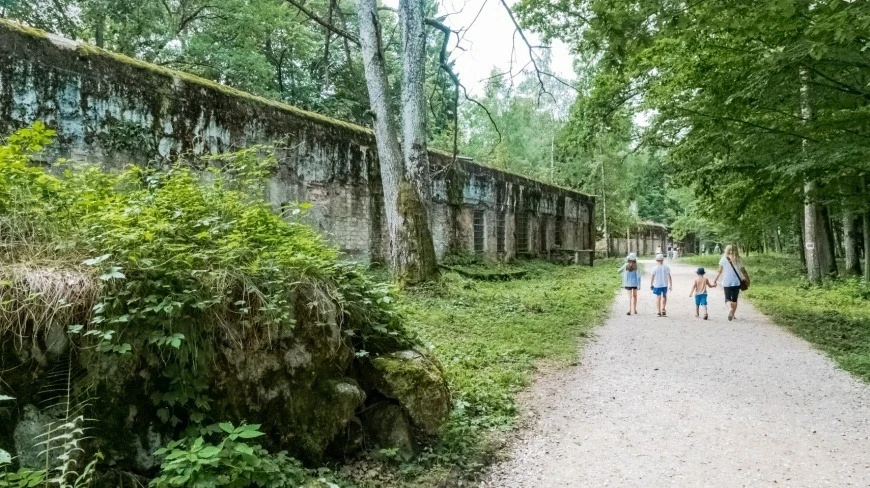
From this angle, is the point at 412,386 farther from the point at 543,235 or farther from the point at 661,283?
the point at 543,235

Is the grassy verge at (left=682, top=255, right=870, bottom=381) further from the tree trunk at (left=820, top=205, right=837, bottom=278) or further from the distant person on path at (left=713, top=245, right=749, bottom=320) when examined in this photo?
the distant person on path at (left=713, top=245, right=749, bottom=320)

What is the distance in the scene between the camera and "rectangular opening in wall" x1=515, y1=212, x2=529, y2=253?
23.7 metres

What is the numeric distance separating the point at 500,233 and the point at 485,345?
14.9m

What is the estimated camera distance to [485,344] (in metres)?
7.63

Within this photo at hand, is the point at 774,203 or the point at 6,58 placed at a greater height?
the point at 6,58

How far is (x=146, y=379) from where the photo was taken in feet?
9.98

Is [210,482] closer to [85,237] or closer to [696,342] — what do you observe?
[85,237]

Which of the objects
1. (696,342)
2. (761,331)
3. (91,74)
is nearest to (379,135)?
(91,74)

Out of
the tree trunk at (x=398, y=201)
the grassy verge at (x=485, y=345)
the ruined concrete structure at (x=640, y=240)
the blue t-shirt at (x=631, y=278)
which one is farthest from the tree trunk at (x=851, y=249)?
the ruined concrete structure at (x=640, y=240)

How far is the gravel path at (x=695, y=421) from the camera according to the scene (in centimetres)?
411

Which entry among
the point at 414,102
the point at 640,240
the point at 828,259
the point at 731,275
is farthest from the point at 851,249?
the point at 640,240

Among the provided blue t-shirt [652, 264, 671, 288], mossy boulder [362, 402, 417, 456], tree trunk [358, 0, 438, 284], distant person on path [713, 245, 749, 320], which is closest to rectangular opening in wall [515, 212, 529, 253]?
blue t-shirt [652, 264, 671, 288]

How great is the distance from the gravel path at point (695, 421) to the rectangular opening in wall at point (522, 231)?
15.1 meters

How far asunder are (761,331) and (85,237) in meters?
10.5
